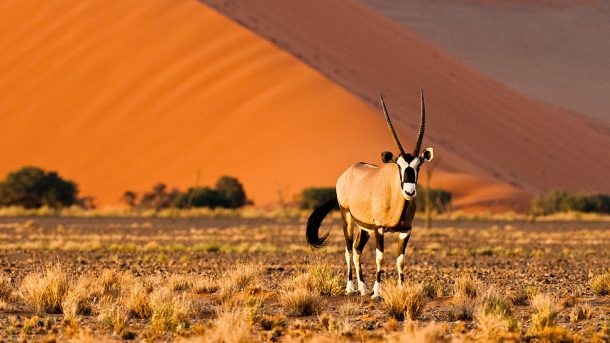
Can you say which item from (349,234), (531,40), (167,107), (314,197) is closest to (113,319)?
(349,234)

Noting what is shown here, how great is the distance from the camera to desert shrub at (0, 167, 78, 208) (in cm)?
5422

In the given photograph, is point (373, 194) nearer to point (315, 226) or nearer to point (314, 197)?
point (315, 226)

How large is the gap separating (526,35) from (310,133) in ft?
216

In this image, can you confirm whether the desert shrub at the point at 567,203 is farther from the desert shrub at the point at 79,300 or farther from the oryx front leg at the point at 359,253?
the desert shrub at the point at 79,300

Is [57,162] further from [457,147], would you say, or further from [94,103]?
[457,147]

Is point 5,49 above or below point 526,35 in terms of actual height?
below

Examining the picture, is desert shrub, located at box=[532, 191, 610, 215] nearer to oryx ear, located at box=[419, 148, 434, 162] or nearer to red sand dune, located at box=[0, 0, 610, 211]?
red sand dune, located at box=[0, 0, 610, 211]

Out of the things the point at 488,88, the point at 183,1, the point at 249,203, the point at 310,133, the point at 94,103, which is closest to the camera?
the point at 249,203

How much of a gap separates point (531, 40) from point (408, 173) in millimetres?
113885

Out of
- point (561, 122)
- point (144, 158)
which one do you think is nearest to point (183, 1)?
point (144, 158)

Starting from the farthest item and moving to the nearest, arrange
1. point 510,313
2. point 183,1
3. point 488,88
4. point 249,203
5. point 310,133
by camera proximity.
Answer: point 488,88 → point 183,1 → point 310,133 → point 249,203 → point 510,313

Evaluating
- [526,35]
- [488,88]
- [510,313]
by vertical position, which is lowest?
[510,313]

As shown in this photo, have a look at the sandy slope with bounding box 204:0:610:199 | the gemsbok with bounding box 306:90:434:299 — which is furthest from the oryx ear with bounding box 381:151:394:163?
the sandy slope with bounding box 204:0:610:199

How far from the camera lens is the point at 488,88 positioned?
8581 centimetres
